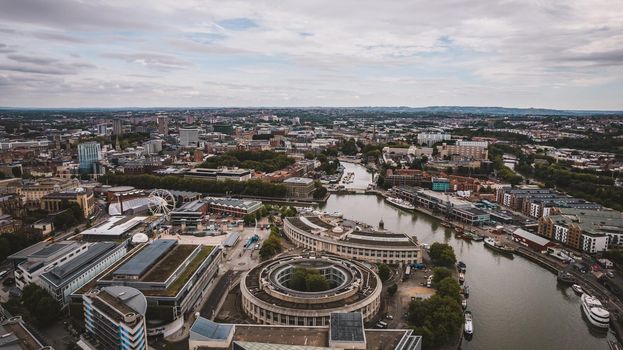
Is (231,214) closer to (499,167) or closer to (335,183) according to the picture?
(335,183)

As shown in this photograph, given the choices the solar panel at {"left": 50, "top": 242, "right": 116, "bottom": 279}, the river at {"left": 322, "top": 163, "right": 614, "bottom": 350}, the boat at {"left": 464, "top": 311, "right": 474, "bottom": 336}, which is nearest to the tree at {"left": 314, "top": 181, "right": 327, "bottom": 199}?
the river at {"left": 322, "top": 163, "right": 614, "bottom": 350}

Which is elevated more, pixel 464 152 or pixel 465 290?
pixel 464 152

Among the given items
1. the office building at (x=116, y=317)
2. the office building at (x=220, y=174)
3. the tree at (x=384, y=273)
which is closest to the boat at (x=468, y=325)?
the tree at (x=384, y=273)

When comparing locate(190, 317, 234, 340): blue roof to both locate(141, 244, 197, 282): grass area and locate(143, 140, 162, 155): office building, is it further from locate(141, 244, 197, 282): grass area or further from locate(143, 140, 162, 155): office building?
locate(143, 140, 162, 155): office building

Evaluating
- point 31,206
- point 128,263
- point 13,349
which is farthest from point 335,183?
point 13,349

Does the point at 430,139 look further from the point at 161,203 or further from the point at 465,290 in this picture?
the point at 465,290

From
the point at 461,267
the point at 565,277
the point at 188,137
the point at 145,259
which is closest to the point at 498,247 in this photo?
the point at 565,277

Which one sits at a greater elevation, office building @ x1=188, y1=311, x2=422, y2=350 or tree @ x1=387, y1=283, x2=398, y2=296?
office building @ x1=188, y1=311, x2=422, y2=350
